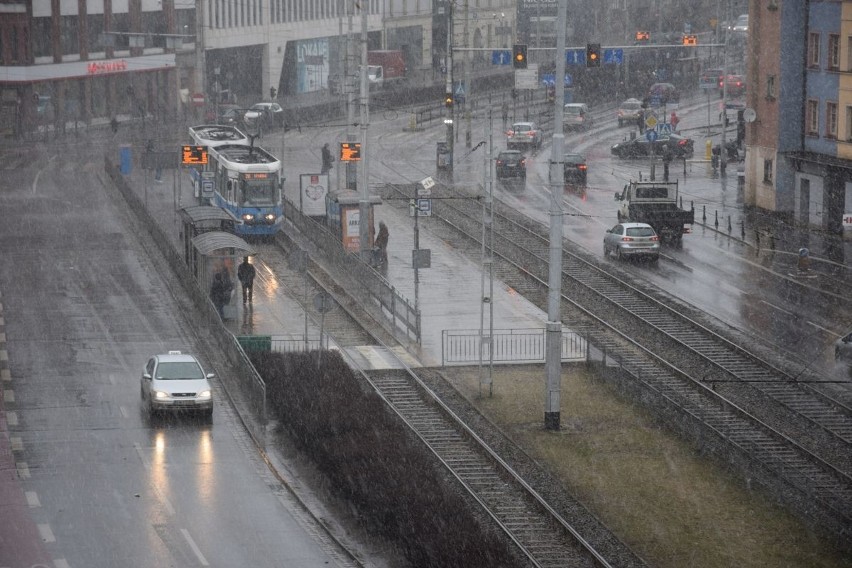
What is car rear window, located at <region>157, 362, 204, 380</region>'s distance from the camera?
34281 mm

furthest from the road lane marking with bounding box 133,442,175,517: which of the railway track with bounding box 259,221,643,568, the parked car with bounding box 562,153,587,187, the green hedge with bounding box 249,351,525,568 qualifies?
the parked car with bounding box 562,153,587,187

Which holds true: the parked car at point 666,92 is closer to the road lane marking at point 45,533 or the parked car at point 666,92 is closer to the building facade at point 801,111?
the building facade at point 801,111

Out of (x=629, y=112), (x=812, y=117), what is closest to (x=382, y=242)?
(x=812, y=117)

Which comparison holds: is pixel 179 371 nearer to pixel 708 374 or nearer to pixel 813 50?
pixel 708 374

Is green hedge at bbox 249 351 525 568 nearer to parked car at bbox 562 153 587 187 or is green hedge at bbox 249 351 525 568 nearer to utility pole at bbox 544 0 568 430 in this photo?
utility pole at bbox 544 0 568 430

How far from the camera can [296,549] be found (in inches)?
1027

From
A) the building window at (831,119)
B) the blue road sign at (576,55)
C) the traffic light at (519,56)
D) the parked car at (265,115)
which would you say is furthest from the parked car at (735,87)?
the traffic light at (519,56)

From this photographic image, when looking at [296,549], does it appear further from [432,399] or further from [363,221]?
[363,221]

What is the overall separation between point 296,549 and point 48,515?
4.73 meters

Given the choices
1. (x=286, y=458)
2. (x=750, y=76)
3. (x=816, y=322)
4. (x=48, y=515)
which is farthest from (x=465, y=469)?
(x=750, y=76)

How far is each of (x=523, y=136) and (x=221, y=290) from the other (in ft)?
145

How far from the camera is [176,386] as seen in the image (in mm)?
33969

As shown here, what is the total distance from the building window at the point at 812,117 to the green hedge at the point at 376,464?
3232 centimetres

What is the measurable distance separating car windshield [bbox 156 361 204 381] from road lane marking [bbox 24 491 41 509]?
6.00m
